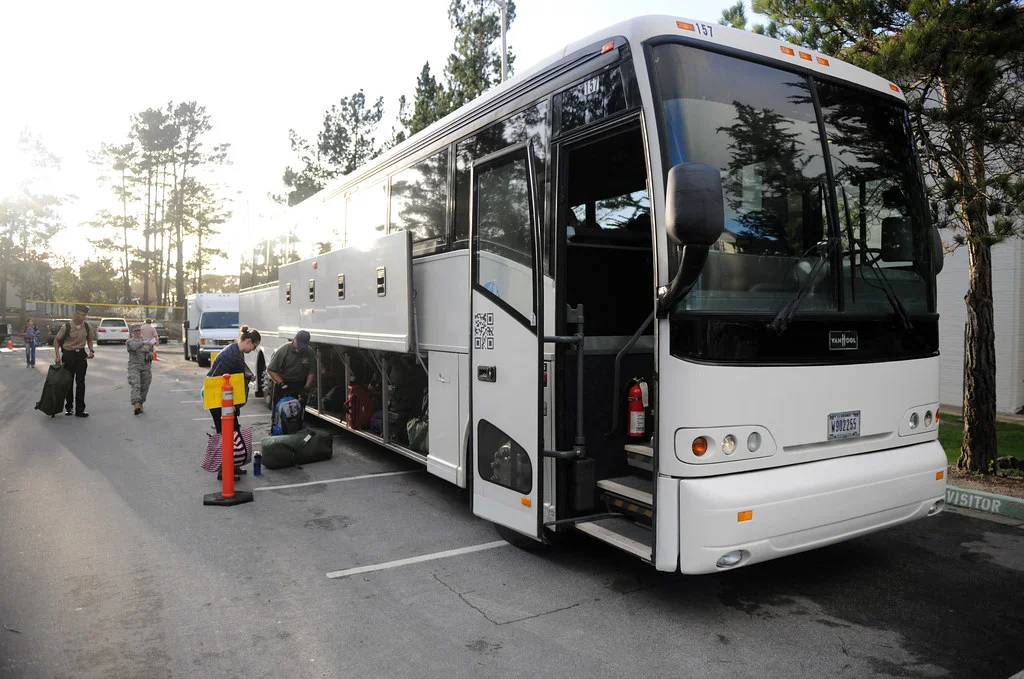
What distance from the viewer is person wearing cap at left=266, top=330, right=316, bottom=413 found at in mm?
9320

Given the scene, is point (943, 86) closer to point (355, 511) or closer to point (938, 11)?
point (938, 11)

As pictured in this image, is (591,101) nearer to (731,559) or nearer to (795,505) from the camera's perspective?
(795,505)

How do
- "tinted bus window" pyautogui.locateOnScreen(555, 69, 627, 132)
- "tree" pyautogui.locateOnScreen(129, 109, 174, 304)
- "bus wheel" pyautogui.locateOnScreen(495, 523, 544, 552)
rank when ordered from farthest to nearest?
"tree" pyautogui.locateOnScreen(129, 109, 174, 304) < "bus wheel" pyautogui.locateOnScreen(495, 523, 544, 552) < "tinted bus window" pyautogui.locateOnScreen(555, 69, 627, 132)

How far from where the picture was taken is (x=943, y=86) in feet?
22.2

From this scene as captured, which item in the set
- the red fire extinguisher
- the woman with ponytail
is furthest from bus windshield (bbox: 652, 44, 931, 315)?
the woman with ponytail

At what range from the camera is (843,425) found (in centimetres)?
448

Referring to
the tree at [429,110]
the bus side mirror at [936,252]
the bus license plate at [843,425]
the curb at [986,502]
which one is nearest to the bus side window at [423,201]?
the bus license plate at [843,425]

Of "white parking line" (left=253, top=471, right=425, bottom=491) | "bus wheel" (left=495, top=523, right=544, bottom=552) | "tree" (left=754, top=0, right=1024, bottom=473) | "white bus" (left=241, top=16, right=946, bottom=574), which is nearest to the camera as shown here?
"white bus" (left=241, top=16, right=946, bottom=574)

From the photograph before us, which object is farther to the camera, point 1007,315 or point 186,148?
point 186,148

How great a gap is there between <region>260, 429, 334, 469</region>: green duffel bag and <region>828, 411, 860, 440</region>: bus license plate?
6119mm

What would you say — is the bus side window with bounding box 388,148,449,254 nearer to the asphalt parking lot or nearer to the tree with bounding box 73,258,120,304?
the asphalt parking lot

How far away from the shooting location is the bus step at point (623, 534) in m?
4.20

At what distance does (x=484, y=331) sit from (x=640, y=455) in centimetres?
144

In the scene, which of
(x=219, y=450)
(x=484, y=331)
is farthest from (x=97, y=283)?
(x=484, y=331)
